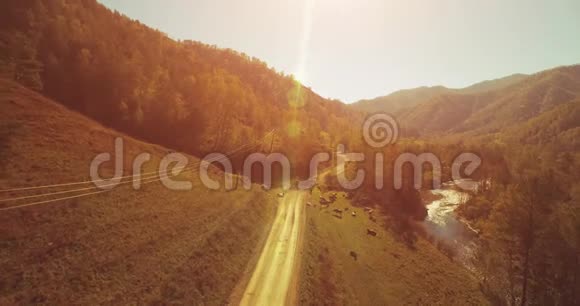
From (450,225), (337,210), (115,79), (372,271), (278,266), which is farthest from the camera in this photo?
(450,225)

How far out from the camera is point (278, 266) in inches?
1254

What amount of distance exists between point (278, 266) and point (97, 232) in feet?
61.6

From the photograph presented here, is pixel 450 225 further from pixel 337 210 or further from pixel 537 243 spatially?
pixel 537 243

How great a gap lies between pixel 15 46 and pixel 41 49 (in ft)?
22.5

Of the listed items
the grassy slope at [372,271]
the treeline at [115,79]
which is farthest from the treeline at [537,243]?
the treeline at [115,79]

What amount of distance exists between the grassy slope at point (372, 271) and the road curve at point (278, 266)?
1631 mm

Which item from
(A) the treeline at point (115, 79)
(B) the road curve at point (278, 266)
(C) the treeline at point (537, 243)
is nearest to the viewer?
(B) the road curve at point (278, 266)

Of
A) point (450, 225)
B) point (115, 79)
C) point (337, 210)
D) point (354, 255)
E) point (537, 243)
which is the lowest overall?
point (450, 225)

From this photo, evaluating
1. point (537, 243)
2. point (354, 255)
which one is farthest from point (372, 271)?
point (537, 243)

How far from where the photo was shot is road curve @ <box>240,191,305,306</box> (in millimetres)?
26136

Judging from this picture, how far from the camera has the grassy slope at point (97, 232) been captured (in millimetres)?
19312

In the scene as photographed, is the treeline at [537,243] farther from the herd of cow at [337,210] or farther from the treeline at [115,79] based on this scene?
the treeline at [115,79]

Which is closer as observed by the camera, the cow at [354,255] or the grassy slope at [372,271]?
the grassy slope at [372,271]

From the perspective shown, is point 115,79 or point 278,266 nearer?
point 278,266
